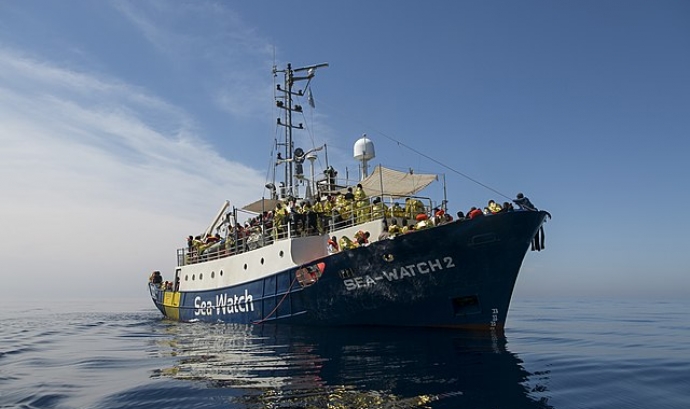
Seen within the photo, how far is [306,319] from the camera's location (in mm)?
16688

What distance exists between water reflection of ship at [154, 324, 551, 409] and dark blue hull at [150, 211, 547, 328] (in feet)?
1.87

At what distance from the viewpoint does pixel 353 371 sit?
369 inches

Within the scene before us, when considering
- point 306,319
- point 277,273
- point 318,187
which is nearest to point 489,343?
Result: point 306,319

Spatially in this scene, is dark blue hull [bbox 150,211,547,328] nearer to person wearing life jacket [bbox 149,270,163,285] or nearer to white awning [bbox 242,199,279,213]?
white awning [bbox 242,199,279,213]

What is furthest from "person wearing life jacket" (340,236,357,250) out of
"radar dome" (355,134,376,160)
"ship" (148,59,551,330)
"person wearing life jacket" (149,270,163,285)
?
"person wearing life jacket" (149,270,163,285)

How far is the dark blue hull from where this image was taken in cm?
1373

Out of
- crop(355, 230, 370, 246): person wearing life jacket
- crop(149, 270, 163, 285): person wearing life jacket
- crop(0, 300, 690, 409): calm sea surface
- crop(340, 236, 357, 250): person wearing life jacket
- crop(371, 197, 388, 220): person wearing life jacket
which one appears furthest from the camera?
crop(149, 270, 163, 285): person wearing life jacket

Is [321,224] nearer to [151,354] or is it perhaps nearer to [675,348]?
[151,354]

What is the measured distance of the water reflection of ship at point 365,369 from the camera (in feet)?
23.9

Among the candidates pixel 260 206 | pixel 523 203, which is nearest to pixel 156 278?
pixel 260 206

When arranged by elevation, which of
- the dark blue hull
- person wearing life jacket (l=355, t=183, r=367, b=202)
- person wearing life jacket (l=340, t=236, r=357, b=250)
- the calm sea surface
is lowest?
the calm sea surface

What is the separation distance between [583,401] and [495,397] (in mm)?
1278

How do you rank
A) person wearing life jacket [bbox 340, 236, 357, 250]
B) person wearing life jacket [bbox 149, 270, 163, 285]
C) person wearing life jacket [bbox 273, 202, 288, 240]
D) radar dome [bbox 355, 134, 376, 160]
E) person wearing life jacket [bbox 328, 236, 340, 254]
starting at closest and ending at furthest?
person wearing life jacket [bbox 340, 236, 357, 250] < person wearing life jacket [bbox 328, 236, 340, 254] < person wearing life jacket [bbox 273, 202, 288, 240] < radar dome [bbox 355, 134, 376, 160] < person wearing life jacket [bbox 149, 270, 163, 285]

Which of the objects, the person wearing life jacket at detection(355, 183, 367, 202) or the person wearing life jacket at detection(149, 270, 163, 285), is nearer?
the person wearing life jacket at detection(355, 183, 367, 202)
